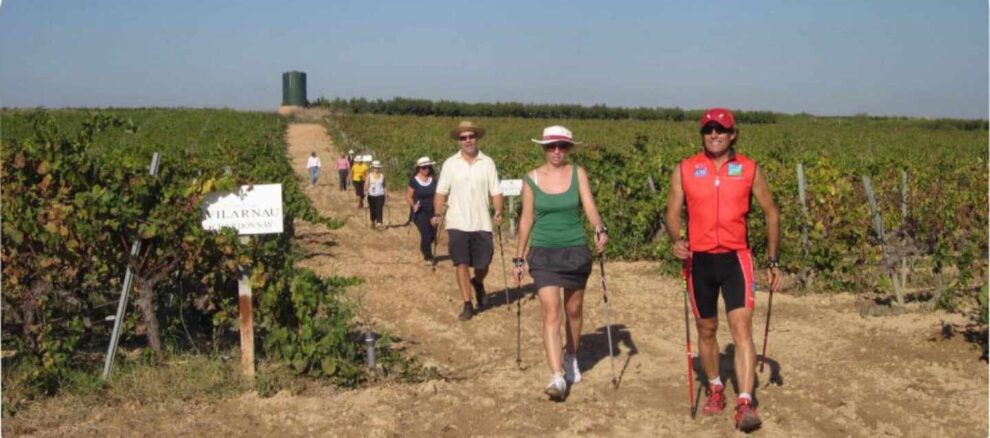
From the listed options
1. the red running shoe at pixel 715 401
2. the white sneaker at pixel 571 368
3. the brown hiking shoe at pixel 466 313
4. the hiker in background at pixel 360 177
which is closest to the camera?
the red running shoe at pixel 715 401

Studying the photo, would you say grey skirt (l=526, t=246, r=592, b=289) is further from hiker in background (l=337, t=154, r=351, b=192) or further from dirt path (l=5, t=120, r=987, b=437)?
hiker in background (l=337, t=154, r=351, b=192)

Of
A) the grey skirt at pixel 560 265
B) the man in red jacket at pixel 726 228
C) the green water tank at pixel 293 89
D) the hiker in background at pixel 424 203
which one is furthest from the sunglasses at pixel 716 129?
the green water tank at pixel 293 89

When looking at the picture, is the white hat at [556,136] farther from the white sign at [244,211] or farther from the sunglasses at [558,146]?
the white sign at [244,211]

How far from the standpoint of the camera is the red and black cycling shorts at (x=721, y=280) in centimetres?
607

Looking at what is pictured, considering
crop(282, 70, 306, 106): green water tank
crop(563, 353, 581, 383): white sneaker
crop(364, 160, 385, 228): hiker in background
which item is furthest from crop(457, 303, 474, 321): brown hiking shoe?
crop(282, 70, 306, 106): green water tank

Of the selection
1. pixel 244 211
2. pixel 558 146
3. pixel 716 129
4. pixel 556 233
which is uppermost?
pixel 716 129

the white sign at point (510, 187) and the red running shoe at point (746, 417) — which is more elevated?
the white sign at point (510, 187)

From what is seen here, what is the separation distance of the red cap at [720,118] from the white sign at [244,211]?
2813 millimetres

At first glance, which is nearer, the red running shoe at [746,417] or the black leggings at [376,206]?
the red running shoe at [746,417]

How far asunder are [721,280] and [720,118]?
0.90 m

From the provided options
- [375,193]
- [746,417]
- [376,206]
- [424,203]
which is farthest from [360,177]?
[746,417]

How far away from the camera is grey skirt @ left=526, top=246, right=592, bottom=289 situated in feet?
22.9

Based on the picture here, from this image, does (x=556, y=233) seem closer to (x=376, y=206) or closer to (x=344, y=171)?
(x=376, y=206)

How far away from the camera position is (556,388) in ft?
22.2
